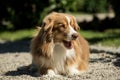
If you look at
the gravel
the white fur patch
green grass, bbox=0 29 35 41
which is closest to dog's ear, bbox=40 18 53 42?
the white fur patch

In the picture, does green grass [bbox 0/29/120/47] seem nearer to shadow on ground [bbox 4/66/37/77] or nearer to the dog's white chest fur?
shadow on ground [bbox 4/66/37/77]

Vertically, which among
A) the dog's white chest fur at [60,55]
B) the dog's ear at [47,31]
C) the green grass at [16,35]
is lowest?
the green grass at [16,35]

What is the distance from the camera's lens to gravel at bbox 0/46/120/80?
8.79 m

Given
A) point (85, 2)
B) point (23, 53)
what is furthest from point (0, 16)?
point (85, 2)

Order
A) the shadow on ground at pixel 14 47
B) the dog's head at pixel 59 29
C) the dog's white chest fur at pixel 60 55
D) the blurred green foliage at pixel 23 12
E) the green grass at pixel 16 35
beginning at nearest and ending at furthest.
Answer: the dog's head at pixel 59 29 → the dog's white chest fur at pixel 60 55 → the shadow on ground at pixel 14 47 → the green grass at pixel 16 35 → the blurred green foliage at pixel 23 12

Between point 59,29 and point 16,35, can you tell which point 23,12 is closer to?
point 16,35

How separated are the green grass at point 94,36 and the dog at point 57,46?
545 centimetres

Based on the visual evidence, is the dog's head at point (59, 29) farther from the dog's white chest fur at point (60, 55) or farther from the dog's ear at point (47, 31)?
the dog's white chest fur at point (60, 55)

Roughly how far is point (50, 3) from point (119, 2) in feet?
10.3

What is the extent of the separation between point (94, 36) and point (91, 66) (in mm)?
7331

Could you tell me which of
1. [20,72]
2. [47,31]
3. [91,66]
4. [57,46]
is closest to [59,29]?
[47,31]

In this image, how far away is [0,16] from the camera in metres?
21.5

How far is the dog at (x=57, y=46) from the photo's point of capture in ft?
28.2

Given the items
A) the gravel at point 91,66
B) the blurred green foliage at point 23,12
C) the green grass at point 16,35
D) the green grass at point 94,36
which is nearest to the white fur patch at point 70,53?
the gravel at point 91,66
